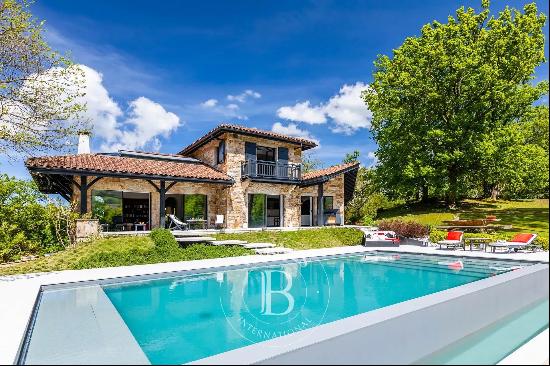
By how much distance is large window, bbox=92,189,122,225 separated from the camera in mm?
17625

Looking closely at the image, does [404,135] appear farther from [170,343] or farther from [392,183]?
[170,343]

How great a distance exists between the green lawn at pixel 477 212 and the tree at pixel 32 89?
23.1 metres

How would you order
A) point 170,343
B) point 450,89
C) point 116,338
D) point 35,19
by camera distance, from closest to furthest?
point 116,338 < point 170,343 < point 35,19 < point 450,89

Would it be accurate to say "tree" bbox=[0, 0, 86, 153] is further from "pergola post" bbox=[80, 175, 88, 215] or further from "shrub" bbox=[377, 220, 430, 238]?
"shrub" bbox=[377, 220, 430, 238]

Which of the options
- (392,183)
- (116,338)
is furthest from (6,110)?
(392,183)

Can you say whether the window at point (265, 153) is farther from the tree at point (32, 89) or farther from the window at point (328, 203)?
the tree at point (32, 89)

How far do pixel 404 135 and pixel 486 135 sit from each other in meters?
6.69

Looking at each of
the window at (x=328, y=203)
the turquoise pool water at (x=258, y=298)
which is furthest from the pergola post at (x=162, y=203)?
the window at (x=328, y=203)

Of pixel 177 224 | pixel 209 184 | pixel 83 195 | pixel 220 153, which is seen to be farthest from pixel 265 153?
pixel 83 195

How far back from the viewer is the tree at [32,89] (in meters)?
12.1

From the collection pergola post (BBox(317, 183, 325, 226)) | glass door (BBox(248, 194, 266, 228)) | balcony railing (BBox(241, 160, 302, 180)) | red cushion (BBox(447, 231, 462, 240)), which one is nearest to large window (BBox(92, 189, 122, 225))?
balcony railing (BBox(241, 160, 302, 180))

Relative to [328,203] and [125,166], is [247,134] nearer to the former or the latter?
[125,166]

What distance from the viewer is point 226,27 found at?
22.5 meters

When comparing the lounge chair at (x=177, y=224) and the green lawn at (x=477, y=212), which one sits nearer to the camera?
the lounge chair at (x=177, y=224)
